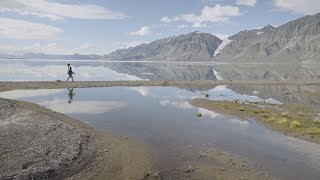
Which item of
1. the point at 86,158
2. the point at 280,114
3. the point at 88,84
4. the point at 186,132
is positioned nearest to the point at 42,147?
the point at 86,158

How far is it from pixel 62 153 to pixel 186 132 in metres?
11.1

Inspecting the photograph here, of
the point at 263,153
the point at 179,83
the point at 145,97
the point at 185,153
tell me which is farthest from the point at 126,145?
the point at 179,83

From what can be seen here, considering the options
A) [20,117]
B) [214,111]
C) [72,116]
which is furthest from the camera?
[214,111]

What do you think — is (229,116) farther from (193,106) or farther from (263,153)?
(263,153)

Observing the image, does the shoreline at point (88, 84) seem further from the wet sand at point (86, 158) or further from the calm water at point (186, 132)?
the wet sand at point (86, 158)

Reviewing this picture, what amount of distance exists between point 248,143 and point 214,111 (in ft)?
47.6

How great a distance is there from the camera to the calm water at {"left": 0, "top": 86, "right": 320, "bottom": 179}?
21141 millimetres

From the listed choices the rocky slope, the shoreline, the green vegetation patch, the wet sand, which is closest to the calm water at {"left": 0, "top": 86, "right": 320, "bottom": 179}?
the wet sand

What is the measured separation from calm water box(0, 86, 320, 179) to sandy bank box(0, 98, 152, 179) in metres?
1.71

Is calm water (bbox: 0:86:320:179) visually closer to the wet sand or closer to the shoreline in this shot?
the wet sand

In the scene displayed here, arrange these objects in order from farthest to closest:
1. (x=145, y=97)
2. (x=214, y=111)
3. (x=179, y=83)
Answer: (x=179, y=83) → (x=145, y=97) → (x=214, y=111)

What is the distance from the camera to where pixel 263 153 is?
75.9 ft

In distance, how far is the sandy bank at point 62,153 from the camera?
1756 centimetres

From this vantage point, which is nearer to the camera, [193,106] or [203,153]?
[203,153]
